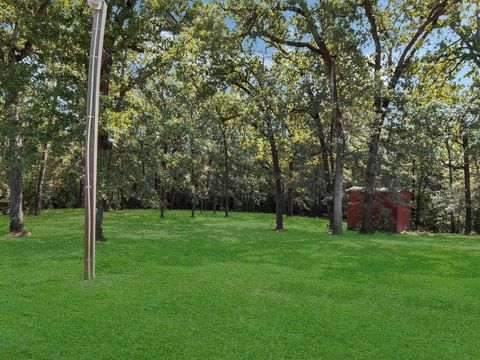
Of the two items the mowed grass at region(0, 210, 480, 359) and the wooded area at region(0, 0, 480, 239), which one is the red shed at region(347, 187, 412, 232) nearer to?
the wooded area at region(0, 0, 480, 239)

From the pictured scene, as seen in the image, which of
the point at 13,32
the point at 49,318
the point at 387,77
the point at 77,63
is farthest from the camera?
the point at 387,77

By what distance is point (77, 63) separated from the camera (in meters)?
11.3

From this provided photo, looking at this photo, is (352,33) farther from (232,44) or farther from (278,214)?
(278,214)

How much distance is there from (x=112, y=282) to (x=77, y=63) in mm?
7333

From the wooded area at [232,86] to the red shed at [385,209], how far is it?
0.69m

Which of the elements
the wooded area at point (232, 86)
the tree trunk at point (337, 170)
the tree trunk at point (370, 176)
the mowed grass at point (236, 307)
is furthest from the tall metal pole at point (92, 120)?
the tree trunk at point (370, 176)

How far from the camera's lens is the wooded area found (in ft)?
35.7

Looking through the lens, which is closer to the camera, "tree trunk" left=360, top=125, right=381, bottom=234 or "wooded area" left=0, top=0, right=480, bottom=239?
"wooded area" left=0, top=0, right=480, bottom=239

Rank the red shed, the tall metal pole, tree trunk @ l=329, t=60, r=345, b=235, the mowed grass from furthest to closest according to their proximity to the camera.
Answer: the red shed, tree trunk @ l=329, t=60, r=345, b=235, the tall metal pole, the mowed grass

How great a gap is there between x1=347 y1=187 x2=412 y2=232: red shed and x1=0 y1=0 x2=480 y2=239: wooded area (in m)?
0.69

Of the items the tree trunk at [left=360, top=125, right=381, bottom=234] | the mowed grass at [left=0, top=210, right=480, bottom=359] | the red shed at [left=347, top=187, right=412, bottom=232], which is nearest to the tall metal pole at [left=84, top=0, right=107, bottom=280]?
the mowed grass at [left=0, top=210, right=480, bottom=359]

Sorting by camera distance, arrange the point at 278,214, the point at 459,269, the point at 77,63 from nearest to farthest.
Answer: the point at 459,269, the point at 77,63, the point at 278,214

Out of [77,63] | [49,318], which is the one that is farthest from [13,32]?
[49,318]

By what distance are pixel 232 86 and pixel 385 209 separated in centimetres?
936
